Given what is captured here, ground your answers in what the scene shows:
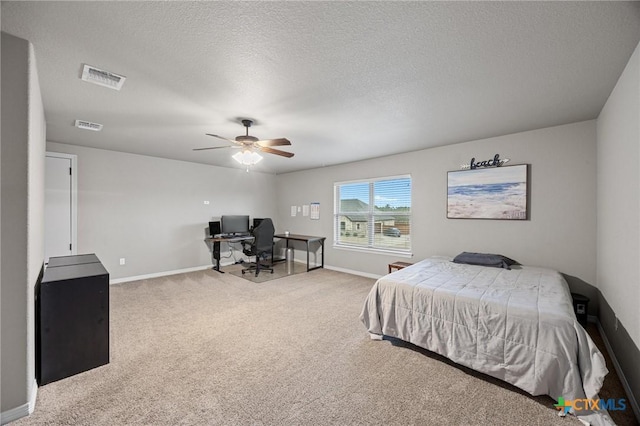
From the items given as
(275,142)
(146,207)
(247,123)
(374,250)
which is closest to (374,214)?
(374,250)

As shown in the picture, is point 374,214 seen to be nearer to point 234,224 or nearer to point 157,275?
point 234,224

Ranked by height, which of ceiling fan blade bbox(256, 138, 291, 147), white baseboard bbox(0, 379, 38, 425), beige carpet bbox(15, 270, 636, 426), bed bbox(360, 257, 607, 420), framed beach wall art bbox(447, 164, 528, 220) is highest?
ceiling fan blade bbox(256, 138, 291, 147)

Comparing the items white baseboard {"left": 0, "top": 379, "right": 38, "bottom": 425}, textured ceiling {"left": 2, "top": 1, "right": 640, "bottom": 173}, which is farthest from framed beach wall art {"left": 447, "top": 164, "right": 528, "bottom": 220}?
white baseboard {"left": 0, "top": 379, "right": 38, "bottom": 425}

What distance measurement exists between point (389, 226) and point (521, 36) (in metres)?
3.75

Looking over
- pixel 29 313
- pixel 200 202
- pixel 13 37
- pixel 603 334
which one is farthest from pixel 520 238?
pixel 200 202

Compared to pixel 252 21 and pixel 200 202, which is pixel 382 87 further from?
pixel 200 202

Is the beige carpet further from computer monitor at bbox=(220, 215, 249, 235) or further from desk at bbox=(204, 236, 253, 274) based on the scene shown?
computer monitor at bbox=(220, 215, 249, 235)

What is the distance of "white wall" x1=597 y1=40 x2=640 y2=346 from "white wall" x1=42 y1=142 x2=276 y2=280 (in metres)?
6.38

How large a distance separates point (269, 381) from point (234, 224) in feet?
15.0

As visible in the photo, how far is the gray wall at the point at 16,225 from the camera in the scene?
1642mm

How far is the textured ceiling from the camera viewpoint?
1.45 metres

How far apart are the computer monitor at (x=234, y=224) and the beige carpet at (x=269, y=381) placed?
277 centimetres

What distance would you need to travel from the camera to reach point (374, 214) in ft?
17.5

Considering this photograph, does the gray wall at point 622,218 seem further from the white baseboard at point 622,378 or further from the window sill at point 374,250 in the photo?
the window sill at point 374,250
